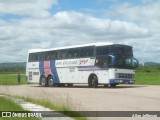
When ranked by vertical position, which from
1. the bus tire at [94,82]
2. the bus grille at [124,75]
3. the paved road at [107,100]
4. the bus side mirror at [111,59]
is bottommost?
the paved road at [107,100]

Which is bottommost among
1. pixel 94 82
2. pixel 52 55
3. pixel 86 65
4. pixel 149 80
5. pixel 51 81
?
pixel 94 82

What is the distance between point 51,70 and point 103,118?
2393cm

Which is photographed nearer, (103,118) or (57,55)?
(103,118)

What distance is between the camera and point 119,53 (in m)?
30.0

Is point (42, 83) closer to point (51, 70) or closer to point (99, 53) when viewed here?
point (51, 70)

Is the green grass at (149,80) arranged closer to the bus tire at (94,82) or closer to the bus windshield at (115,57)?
the bus windshield at (115,57)

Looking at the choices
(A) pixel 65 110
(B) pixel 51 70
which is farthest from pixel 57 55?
(A) pixel 65 110

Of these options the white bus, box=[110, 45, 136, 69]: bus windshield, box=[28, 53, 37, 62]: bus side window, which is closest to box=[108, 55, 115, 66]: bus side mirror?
the white bus

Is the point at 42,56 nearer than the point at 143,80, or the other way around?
the point at 42,56

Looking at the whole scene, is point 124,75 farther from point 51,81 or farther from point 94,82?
point 51,81

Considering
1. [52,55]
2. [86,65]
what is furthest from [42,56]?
[86,65]

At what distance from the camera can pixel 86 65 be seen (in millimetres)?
31469

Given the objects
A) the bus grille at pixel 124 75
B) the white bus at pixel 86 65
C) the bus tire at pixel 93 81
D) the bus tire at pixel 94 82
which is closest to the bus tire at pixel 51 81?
the white bus at pixel 86 65

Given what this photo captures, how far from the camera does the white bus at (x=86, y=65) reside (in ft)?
97.1
